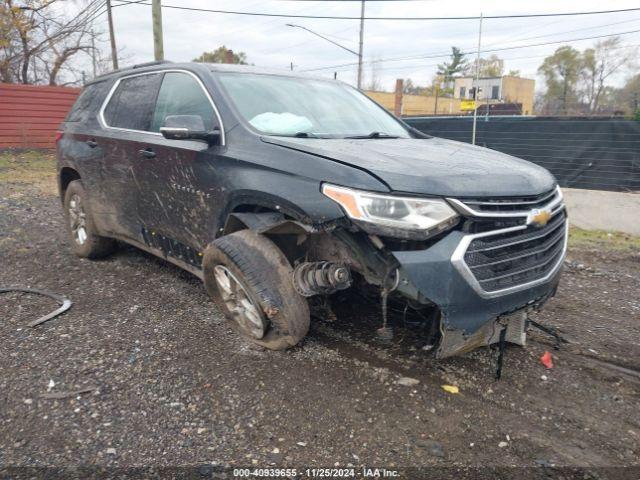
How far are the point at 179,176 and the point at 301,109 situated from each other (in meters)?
0.99

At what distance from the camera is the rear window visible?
4.88 m

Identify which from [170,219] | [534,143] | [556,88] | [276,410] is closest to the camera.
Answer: [276,410]

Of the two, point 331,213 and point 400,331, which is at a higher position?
point 331,213

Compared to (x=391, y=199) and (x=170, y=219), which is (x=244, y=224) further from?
(x=391, y=199)

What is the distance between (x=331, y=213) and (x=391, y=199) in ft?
1.04

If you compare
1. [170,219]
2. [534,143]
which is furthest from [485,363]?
[534,143]

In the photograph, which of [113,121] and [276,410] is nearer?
[276,410]

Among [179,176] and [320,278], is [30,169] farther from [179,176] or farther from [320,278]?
[320,278]

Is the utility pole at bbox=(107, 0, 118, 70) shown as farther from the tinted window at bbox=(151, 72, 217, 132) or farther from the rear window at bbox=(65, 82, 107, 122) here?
the tinted window at bbox=(151, 72, 217, 132)

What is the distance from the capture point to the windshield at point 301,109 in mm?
3365

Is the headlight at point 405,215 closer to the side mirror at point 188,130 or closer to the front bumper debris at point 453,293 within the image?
the front bumper debris at point 453,293

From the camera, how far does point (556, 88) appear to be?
6225 centimetres

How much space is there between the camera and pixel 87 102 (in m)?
5.09

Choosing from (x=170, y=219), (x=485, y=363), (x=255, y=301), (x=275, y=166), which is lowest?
(x=485, y=363)
